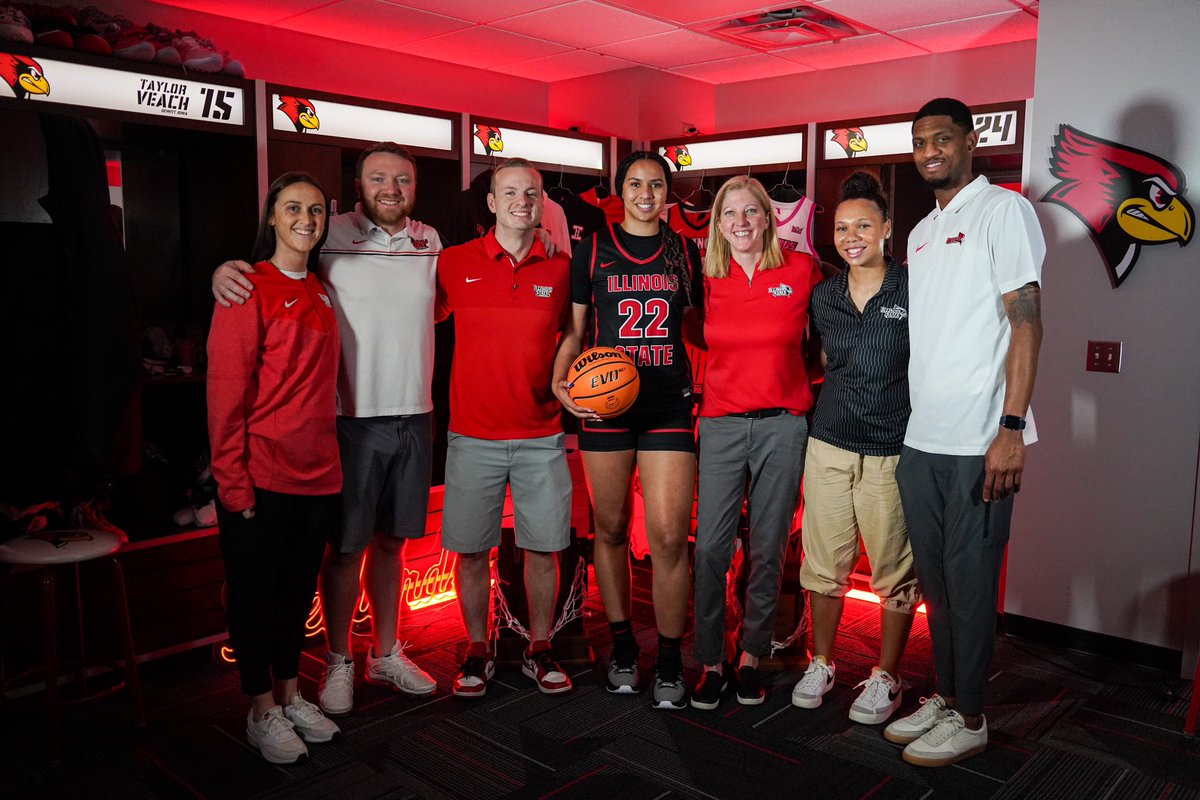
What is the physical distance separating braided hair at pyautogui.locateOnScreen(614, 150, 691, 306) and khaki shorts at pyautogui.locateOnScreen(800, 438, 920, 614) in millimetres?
651

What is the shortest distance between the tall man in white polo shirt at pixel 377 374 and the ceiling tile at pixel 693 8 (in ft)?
5.99

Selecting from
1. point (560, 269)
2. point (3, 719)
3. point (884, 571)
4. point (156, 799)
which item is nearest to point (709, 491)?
point (884, 571)

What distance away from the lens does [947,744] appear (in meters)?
2.73

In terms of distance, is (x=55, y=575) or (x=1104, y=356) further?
(x=1104, y=356)

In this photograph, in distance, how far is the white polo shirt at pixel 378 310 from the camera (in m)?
2.93

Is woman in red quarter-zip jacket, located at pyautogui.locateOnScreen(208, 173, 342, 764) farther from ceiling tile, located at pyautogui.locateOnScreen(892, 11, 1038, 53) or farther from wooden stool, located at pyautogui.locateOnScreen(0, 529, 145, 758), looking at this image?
ceiling tile, located at pyautogui.locateOnScreen(892, 11, 1038, 53)

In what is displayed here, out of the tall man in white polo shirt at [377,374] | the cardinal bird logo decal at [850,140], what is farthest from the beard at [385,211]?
the cardinal bird logo decal at [850,140]

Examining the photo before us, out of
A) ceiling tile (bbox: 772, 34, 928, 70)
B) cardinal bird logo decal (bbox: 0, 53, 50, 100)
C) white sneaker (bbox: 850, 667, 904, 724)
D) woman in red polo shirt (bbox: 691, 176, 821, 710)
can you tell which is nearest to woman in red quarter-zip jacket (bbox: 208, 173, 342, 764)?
cardinal bird logo decal (bbox: 0, 53, 50, 100)

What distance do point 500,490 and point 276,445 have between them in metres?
0.78

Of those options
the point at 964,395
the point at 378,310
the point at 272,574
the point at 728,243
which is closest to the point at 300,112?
the point at 378,310

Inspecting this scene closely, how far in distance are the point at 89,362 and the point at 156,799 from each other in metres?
1.34

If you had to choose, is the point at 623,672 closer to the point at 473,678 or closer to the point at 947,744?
the point at 473,678

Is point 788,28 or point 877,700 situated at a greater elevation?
point 788,28

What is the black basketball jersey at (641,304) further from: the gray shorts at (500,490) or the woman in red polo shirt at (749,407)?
the gray shorts at (500,490)
